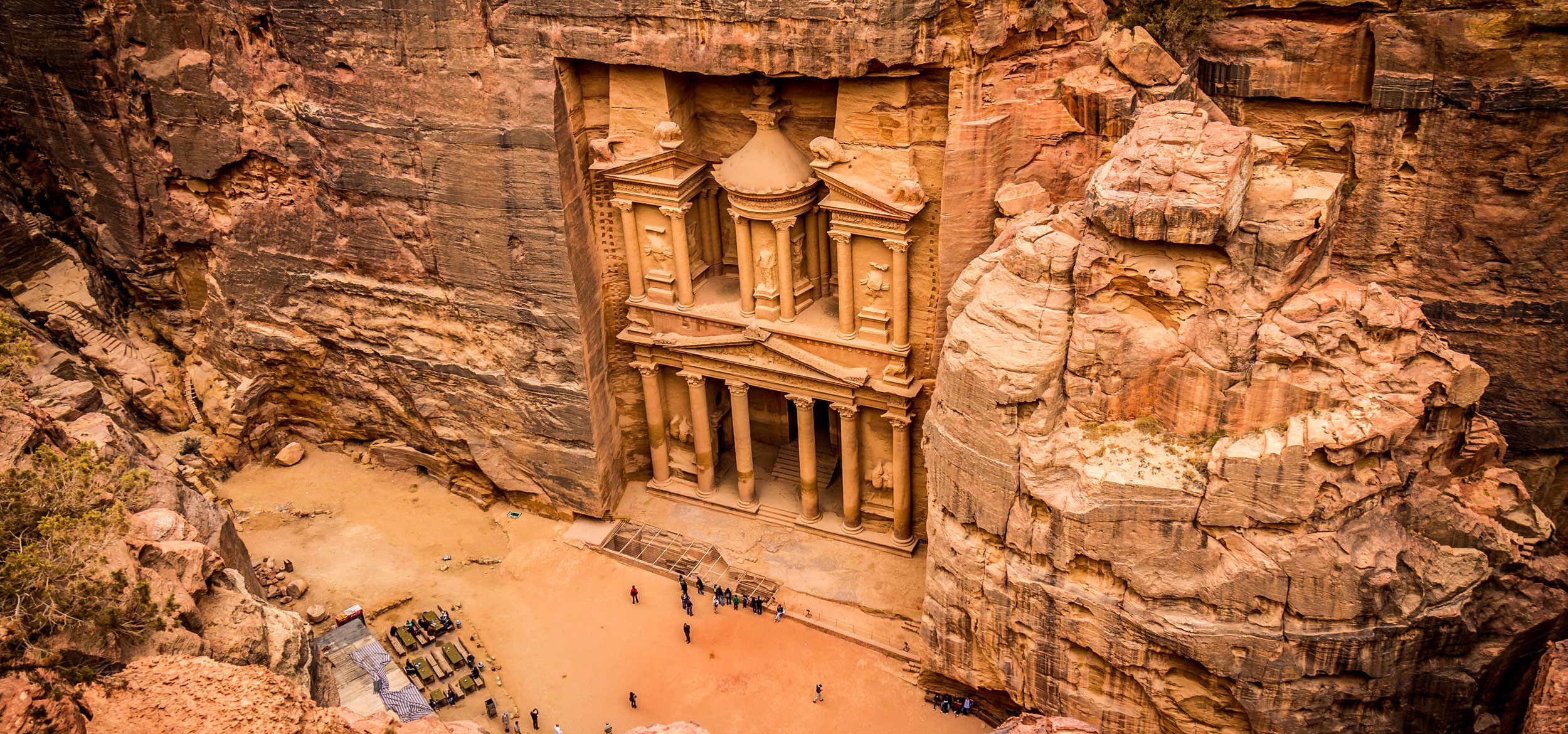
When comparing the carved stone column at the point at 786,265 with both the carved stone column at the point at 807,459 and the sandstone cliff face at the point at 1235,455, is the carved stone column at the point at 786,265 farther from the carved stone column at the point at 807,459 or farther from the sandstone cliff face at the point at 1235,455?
the sandstone cliff face at the point at 1235,455

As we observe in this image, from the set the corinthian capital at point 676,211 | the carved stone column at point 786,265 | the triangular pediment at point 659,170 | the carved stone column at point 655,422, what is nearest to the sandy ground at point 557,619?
the carved stone column at point 655,422

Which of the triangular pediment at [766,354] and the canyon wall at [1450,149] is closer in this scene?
the canyon wall at [1450,149]

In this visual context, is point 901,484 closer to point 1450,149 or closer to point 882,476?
point 882,476

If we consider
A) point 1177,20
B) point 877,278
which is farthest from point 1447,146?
point 877,278

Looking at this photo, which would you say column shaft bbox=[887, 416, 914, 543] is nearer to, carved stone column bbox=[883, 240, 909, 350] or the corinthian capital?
carved stone column bbox=[883, 240, 909, 350]

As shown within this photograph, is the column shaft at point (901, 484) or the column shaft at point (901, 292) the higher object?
the column shaft at point (901, 292)

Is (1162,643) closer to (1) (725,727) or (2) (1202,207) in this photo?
(2) (1202,207)
